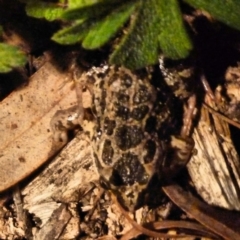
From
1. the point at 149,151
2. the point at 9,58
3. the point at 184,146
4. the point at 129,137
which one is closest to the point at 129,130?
the point at 129,137

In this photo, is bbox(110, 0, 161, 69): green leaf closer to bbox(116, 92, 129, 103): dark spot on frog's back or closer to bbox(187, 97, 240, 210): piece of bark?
bbox(116, 92, 129, 103): dark spot on frog's back

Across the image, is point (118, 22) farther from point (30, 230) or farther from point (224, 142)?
point (30, 230)

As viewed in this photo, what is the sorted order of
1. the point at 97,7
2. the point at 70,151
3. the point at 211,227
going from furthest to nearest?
the point at 70,151 → the point at 211,227 → the point at 97,7

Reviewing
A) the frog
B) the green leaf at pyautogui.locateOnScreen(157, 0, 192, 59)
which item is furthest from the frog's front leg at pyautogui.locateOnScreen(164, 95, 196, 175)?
the green leaf at pyautogui.locateOnScreen(157, 0, 192, 59)

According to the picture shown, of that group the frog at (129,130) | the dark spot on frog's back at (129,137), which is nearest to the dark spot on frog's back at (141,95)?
the frog at (129,130)

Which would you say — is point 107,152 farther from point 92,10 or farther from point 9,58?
point 92,10

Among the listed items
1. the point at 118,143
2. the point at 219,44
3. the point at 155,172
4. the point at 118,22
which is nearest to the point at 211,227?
the point at 155,172

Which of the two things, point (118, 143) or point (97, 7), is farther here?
point (118, 143)
